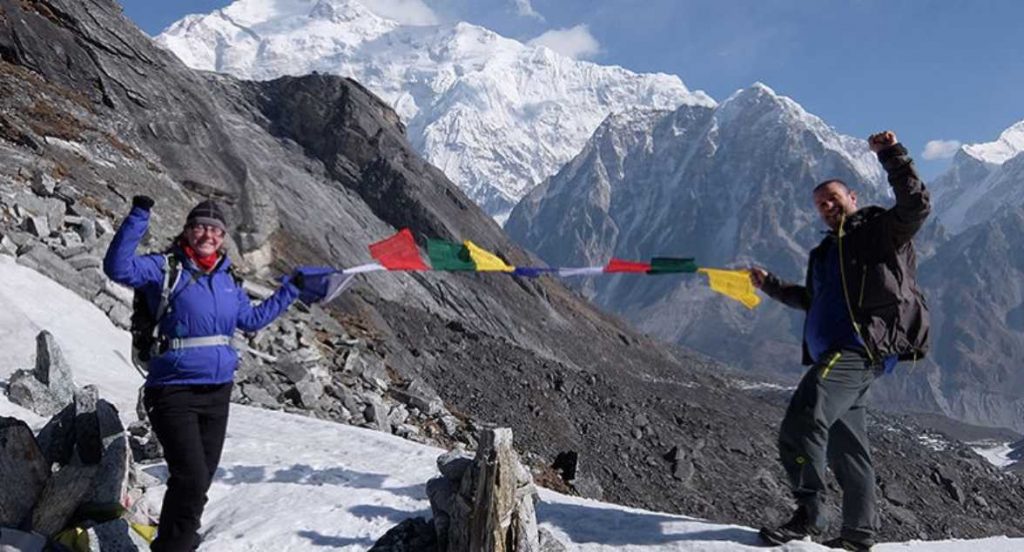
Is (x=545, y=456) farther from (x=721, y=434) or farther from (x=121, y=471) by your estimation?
(x=121, y=471)

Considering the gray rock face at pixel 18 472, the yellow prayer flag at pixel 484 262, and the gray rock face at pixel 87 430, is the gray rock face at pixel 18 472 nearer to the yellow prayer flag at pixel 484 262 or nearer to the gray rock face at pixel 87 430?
the gray rock face at pixel 87 430

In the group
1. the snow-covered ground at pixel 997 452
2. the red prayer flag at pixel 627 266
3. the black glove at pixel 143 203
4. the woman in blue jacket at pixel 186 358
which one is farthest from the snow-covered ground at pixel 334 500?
the snow-covered ground at pixel 997 452

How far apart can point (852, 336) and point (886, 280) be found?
50 cm

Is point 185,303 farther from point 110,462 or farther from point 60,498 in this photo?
point 60,498

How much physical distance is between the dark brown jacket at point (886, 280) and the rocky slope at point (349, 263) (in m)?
11.2

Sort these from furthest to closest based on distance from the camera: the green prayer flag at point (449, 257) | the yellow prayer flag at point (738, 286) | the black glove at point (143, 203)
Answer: the green prayer flag at point (449, 257)
the yellow prayer flag at point (738, 286)
the black glove at point (143, 203)

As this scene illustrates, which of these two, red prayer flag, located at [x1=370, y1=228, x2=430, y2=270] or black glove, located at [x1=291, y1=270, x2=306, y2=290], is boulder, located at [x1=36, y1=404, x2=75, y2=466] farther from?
red prayer flag, located at [x1=370, y1=228, x2=430, y2=270]

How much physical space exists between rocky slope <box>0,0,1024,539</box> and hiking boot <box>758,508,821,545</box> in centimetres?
1029

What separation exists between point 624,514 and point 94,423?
487cm

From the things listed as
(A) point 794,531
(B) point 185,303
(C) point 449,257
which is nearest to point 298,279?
(B) point 185,303

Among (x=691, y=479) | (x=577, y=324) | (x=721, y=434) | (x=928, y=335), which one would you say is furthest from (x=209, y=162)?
(x=577, y=324)

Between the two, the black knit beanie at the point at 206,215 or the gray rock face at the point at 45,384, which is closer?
the black knit beanie at the point at 206,215

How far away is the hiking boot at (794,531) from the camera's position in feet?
20.1

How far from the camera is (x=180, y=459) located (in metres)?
5.42
